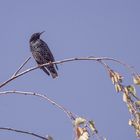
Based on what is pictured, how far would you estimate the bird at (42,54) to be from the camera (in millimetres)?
7779

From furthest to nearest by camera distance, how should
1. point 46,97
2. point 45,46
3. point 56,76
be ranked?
point 45,46, point 56,76, point 46,97

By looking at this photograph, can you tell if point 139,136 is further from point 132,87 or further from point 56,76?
point 56,76

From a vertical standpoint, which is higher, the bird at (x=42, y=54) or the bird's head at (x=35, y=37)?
the bird's head at (x=35, y=37)

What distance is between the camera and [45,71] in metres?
7.83

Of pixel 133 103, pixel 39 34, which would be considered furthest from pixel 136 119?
pixel 39 34

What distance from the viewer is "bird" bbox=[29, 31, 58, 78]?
7.78m

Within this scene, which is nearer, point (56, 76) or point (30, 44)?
point (56, 76)

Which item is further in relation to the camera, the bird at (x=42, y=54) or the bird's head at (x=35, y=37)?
the bird's head at (x=35, y=37)

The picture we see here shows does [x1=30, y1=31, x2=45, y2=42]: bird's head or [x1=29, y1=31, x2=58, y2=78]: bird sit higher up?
[x1=30, y1=31, x2=45, y2=42]: bird's head

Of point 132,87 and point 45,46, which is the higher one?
point 45,46

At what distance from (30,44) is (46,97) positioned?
242 inches

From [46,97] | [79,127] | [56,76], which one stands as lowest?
[79,127]

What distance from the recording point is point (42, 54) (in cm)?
805

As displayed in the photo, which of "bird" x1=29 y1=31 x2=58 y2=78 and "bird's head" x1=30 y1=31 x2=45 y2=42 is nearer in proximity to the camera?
"bird" x1=29 y1=31 x2=58 y2=78
